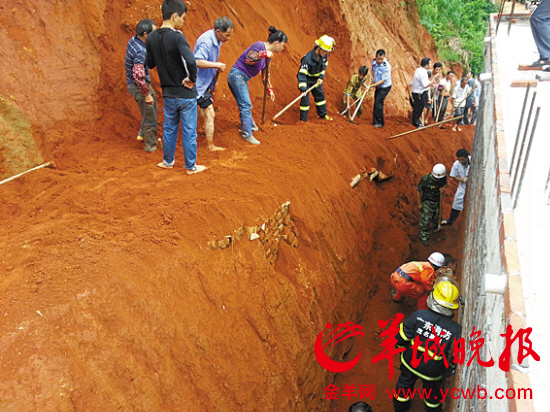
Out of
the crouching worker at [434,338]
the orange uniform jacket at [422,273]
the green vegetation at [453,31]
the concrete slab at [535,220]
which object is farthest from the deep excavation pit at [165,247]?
the green vegetation at [453,31]

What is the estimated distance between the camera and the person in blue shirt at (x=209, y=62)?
5.26m

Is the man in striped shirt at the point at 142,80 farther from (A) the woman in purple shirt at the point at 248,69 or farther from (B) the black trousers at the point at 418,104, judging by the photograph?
(B) the black trousers at the point at 418,104

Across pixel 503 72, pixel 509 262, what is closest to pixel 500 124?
pixel 509 262

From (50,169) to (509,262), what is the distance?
4924 millimetres

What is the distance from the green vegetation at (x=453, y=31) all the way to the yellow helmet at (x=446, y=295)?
11052mm

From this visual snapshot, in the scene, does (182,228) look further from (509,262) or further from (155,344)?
(509,262)

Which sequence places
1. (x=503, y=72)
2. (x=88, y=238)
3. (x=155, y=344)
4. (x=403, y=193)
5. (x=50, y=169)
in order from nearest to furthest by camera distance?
(x=155, y=344)
(x=88, y=238)
(x=50, y=169)
(x=503, y=72)
(x=403, y=193)

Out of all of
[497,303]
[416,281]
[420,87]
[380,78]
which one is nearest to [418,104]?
[420,87]

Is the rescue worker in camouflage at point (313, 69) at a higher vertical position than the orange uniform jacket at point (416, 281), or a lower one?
higher

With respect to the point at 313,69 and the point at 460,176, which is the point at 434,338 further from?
the point at 313,69

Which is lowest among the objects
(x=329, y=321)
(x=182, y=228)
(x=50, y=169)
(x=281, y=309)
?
(x=329, y=321)

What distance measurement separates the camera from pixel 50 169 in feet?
16.8

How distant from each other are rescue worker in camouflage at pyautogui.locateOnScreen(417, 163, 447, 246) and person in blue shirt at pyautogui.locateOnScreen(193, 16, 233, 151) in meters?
4.17

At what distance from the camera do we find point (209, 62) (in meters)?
5.31
